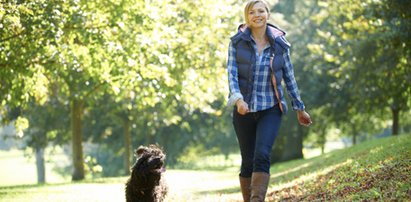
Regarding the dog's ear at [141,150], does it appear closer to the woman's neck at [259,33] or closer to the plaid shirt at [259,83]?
the plaid shirt at [259,83]

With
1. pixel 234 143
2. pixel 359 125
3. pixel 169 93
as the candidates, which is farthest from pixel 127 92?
pixel 234 143

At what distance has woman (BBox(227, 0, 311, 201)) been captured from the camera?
5.99m

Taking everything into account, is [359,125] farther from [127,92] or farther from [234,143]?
[127,92]

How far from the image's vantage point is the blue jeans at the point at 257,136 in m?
5.81

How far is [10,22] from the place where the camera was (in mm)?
9930

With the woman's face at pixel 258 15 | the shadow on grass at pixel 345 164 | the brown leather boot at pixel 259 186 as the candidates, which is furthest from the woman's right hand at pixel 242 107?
the shadow on grass at pixel 345 164

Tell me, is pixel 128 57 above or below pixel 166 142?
above

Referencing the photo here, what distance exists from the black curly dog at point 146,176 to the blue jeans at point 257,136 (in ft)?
3.27

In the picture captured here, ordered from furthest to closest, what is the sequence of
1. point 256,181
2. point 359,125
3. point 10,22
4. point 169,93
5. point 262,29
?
point 359,125 → point 169,93 → point 10,22 → point 262,29 → point 256,181

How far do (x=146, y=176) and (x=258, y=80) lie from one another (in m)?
1.74

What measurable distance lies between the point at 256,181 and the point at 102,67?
26.0ft

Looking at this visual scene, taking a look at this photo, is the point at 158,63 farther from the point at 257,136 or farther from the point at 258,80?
the point at 257,136

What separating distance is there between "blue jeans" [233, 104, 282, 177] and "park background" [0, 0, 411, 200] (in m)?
1.74

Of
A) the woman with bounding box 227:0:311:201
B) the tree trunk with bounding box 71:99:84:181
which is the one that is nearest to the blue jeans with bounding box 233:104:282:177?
the woman with bounding box 227:0:311:201
